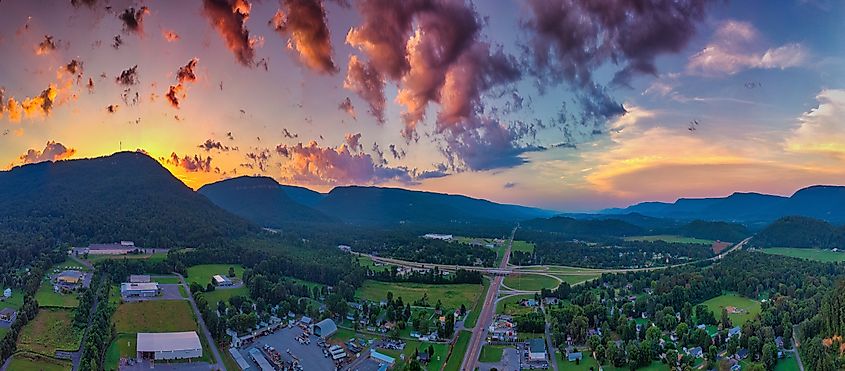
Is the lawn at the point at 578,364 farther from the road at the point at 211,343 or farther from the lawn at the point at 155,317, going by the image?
the lawn at the point at 155,317

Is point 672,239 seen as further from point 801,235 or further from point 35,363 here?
point 35,363

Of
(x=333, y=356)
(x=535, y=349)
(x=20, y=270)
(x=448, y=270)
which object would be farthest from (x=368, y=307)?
(x=20, y=270)

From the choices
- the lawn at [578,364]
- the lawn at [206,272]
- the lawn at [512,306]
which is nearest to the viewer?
the lawn at [578,364]

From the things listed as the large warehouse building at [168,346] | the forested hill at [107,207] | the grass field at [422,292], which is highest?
the forested hill at [107,207]

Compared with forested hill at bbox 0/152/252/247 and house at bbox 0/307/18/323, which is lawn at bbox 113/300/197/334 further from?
forested hill at bbox 0/152/252/247

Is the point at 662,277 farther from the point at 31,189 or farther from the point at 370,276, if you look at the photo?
the point at 31,189

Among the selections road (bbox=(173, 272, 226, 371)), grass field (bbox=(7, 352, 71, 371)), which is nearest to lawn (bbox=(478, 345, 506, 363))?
road (bbox=(173, 272, 226, 371))

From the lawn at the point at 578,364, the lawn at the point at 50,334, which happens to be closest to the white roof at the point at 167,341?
the lawn at the point at 50,334
